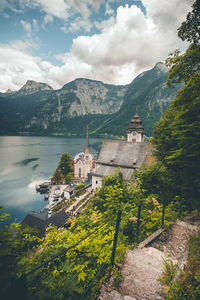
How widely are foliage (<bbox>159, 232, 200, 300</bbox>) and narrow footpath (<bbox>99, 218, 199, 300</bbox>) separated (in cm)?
21

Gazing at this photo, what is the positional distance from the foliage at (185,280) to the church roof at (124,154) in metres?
21.0

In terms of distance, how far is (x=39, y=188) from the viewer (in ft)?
Result: 150

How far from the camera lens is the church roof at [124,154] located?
80.9ft

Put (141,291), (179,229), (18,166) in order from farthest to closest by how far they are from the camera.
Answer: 1. (18,166)
2. (179,229)
3. (141,291)

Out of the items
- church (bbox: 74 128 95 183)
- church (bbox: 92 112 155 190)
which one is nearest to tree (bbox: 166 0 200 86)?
church (bbox: 92 112 155 190)

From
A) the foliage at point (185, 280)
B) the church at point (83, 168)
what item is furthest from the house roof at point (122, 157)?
the church at point (83, 168)

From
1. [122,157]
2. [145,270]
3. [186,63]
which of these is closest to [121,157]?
[122,157]

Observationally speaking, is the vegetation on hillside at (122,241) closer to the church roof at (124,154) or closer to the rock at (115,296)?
the rock at (115,296)

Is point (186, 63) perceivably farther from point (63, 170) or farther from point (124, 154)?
point (63, 170)

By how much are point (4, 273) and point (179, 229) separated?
21.0 ft

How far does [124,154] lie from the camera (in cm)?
2628

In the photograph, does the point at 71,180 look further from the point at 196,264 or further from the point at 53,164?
the point at 196,264

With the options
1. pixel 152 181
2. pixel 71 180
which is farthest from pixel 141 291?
pixel 71 180

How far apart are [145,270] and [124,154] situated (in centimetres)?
2307
